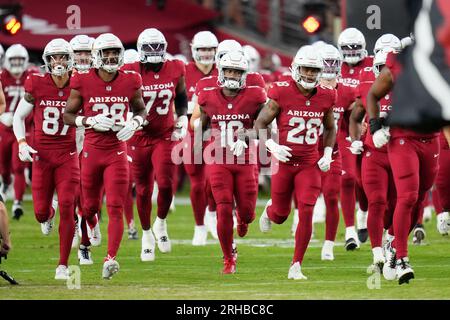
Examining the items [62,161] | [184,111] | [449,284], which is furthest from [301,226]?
[184,111]

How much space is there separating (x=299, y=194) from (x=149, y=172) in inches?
92.9

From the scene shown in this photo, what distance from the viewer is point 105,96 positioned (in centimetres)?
1064

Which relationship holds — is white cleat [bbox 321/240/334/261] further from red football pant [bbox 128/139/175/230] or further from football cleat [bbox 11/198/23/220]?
football cleat [bbox 11/198/23/220]

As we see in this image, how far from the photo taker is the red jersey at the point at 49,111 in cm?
1085

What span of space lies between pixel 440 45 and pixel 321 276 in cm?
551

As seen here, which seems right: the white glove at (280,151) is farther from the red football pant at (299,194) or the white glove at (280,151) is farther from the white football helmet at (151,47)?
the white football helmet at (151,47)

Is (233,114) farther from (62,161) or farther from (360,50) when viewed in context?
(360,50)

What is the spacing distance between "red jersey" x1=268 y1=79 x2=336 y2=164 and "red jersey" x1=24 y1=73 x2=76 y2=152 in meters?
1.63

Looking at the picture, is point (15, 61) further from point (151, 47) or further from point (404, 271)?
point (404, 271)

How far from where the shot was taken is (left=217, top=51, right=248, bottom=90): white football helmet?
1101cm

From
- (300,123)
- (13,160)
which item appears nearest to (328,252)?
(300,123)

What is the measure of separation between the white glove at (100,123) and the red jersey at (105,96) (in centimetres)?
12

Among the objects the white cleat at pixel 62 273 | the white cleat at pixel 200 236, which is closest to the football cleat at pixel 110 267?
the white cleat at pixel 62 273

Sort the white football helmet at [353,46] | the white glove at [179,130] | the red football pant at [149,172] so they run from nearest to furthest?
the red football pant at [149,172], the white glove at [179,130], the white football helmet at [353,46]
